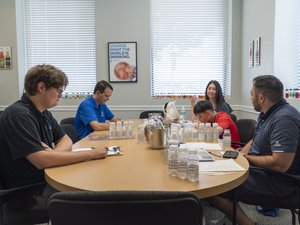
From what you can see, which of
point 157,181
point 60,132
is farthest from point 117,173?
point 60,132

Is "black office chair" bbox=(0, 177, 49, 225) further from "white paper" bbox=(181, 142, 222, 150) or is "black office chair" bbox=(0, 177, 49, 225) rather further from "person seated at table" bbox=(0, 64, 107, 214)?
"white paper" bbox=(181, 142, 222, 150)

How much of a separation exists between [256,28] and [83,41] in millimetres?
2791

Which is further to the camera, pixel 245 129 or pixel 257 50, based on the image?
pixel 257 50

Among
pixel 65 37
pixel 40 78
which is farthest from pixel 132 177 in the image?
pixel 65 37

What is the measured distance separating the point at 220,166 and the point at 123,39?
3456 mm

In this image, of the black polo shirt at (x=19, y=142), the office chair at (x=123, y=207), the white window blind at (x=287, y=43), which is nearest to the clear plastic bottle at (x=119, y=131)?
the black polo shirt at (x=19, y=142)

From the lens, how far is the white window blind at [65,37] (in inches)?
184

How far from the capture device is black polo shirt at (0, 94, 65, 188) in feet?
4.73

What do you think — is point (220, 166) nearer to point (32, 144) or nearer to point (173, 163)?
point (173, 163)

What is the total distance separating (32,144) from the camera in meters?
1.45

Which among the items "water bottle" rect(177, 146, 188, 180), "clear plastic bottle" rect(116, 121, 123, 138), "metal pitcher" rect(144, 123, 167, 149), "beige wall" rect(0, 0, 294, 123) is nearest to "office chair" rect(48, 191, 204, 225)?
"water bottle" rect(177, 146, 188, 180)

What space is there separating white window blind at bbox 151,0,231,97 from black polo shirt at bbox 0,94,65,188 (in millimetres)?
3215

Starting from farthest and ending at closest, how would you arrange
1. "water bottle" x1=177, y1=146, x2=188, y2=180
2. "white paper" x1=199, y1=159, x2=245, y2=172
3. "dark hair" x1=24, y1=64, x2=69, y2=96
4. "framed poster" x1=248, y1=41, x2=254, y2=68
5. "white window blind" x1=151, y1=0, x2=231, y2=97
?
"white window blind" x1=151, y1=0, x2=231, y2=97, "framed poster" x1=248, y1=41, x2=254, y2=68, "dark hair" x1=24, y1=64, x2=69, y2=96, "white paper" x1=199, y1=159, x2=245, y2=172, "water bottle" x1=177, y1=146, x2=188, y2=180

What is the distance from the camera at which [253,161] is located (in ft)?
6.03
